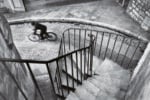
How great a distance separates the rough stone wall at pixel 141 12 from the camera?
5.90 m

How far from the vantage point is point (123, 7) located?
729cm

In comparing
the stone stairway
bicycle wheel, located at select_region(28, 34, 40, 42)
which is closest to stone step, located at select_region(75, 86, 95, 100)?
the stone stairway

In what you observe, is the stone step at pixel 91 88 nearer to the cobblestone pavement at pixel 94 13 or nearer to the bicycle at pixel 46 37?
the bicycle at pixel 46 37

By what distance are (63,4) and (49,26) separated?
1610 millimetres

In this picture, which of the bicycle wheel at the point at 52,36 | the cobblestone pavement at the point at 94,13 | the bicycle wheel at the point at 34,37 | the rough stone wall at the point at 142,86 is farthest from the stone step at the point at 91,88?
the cobblestone pavement at the point at 94,13

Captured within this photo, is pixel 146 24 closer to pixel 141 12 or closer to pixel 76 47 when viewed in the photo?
pixel 141 12

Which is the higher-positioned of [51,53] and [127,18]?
[127,18]

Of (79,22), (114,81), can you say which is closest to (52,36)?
(79,22)

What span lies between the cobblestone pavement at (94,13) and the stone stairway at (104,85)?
2.43 m

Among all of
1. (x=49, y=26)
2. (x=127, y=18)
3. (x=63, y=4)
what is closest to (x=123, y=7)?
(x=127, y=18)

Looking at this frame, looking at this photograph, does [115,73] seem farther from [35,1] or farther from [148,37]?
[35,1]

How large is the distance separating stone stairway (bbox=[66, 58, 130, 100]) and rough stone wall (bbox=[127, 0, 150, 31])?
8.06ft

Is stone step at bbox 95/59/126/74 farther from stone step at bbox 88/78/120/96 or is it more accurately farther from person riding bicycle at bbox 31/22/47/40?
person riding bicycle at bbox 31/22/47/40

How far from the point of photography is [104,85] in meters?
3.83
